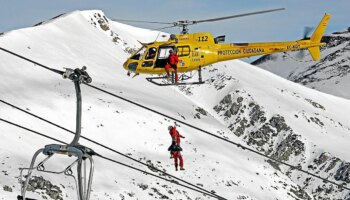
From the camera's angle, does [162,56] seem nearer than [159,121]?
Yes

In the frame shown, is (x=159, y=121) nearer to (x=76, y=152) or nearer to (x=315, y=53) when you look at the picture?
(x=315, y=53)

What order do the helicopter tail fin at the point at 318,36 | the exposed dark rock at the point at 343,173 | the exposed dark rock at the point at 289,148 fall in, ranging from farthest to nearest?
the exposed dark rock at the point at 289,148 → the exposed dark rock at the point at 343,173 → the helicopter tail fin at the point at 318,36

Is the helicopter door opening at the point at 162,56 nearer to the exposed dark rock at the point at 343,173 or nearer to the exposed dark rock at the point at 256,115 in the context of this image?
the exposed dark rock at the point at 343,173

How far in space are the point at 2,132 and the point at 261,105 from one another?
224 feet

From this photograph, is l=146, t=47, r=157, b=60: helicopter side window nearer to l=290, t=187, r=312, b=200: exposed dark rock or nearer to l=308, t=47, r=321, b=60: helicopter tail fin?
l=308, t=47, r=321, b=60: helicopter tail fin

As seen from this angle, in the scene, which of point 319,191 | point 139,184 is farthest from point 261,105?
point 139,184

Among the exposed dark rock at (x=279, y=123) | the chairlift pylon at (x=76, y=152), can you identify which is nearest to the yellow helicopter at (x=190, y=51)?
the chairlift pylon at (x=76, y=152)

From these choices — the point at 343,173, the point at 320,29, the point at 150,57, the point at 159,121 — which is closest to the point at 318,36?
the point at 320,29

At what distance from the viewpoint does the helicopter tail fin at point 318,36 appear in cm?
3534

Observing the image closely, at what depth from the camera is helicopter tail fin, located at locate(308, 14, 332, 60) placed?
35344 mm

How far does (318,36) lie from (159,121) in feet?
187

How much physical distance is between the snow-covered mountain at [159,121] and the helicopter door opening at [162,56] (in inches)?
787

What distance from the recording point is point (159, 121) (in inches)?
3627

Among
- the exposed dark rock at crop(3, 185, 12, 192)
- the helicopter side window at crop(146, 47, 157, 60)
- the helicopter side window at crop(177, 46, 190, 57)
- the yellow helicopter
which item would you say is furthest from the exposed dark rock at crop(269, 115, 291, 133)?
the helicopter side window at crop(146, 47, 157, 60)
